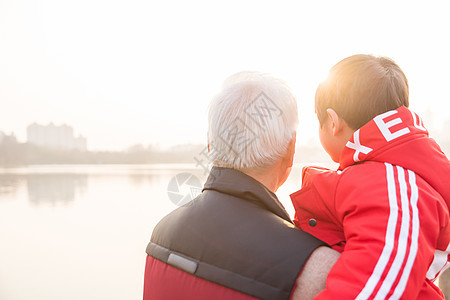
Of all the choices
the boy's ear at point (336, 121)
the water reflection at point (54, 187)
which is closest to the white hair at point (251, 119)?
the boy's ear at point (336, 121)

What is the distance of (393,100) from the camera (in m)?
0.73

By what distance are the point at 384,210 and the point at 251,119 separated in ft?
0.98

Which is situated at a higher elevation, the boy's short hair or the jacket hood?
the boy's short hair

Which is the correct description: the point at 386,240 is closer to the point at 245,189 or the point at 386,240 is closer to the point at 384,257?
the point at 384,257

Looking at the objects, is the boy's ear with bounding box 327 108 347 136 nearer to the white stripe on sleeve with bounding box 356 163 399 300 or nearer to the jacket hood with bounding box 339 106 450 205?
the jacket hood with bounding box 339 106 450 205

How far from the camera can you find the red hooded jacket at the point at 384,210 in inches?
21.4

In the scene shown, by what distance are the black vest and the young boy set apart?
0.08 meters

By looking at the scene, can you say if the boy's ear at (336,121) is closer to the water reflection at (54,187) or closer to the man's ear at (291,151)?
the man's ear at (291,151)

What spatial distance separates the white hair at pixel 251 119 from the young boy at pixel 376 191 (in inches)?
5.9

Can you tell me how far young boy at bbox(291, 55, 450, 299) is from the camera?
0.55 metres

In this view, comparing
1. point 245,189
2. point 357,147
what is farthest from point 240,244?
point 357,147

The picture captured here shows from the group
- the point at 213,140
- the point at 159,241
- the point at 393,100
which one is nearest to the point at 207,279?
the point at 159,241

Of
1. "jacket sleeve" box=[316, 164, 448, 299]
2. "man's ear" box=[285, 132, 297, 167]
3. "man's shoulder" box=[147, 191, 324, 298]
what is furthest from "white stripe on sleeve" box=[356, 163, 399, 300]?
"man's ear" box=[285, 132, 297, 167]

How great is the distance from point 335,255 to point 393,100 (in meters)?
0.38
